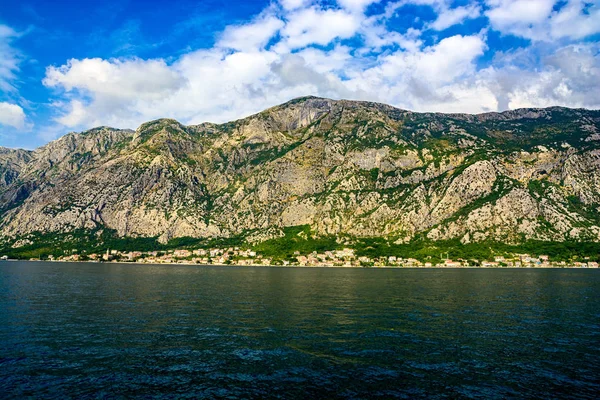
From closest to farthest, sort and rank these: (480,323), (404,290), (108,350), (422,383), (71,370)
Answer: (422,383) < (71,370) < (108,350) < (480,323) < (404,290)

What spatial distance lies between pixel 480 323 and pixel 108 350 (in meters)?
49.5

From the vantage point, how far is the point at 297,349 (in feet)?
134

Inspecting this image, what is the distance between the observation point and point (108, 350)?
40.2 metres

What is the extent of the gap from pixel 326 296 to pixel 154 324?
43234mm

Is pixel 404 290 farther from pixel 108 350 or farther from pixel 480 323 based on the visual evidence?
pixel 108 350

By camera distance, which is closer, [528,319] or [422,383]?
[422,383]

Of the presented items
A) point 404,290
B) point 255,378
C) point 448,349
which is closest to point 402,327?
point 448,349

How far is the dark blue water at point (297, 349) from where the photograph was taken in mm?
29734

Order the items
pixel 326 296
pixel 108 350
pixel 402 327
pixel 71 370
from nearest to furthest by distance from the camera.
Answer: pixel 71 370, pixel 108 350, pixel 402 327, pixel 326 296

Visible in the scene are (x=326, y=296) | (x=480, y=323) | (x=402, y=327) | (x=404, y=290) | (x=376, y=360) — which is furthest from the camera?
(x=404, y=290)

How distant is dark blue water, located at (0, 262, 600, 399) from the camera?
29.7 metres

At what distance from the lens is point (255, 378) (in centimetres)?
3172

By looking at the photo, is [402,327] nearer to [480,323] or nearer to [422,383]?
[480,323]

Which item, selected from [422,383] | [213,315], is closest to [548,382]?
[422,383]
